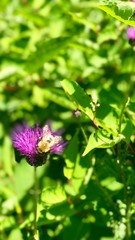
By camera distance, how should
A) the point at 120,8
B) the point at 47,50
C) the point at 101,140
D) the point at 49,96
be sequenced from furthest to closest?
the point at 49,96
the point at 47,50
the point at 101,140
the point at 120,8

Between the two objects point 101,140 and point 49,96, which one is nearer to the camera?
point 101,140

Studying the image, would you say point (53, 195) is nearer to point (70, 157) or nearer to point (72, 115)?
point (70, 157)

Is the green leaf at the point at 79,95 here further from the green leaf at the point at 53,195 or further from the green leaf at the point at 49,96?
the green leaf at the point at 49,96

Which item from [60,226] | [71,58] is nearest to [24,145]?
[60,226]

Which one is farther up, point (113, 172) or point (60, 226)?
point (113, 172)

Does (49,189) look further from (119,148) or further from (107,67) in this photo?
(107,67)

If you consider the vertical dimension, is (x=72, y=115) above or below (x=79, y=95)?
below

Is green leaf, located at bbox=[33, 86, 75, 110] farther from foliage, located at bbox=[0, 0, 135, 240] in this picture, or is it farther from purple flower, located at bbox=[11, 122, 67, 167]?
purple flower, located at bbox=[11, 122, 67, 167]

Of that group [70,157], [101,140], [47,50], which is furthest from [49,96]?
[101,140]
